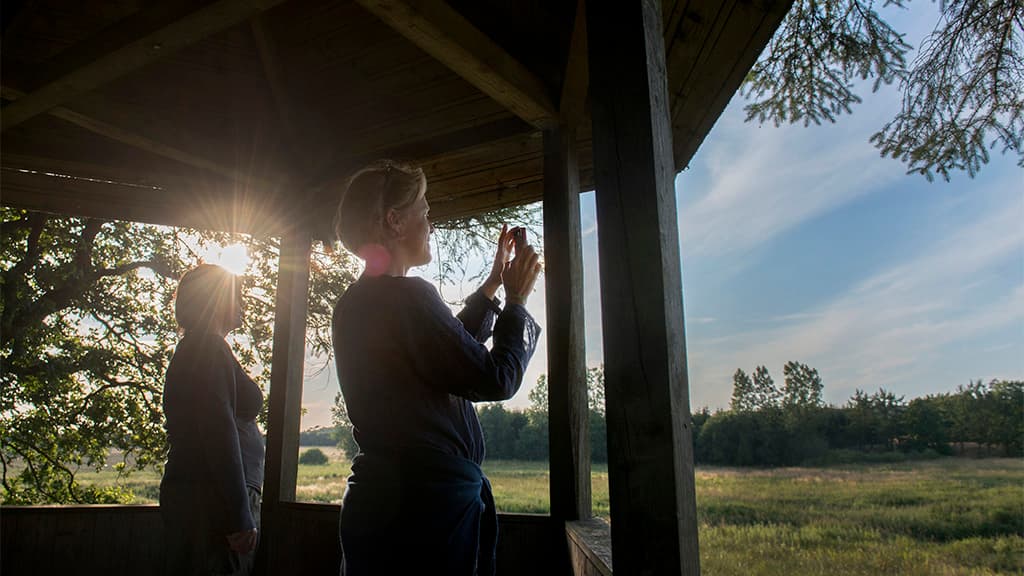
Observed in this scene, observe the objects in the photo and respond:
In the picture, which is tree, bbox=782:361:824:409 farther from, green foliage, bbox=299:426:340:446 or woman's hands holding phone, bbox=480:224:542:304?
woman's hands holding phone, bbox=480:224:542:304

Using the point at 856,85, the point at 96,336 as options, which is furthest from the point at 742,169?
the point at 96,336

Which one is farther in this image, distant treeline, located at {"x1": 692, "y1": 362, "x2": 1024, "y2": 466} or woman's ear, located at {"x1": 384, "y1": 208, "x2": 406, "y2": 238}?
distant treeline, located at {"x1": 692, "y1": 362, "x2": 1024, "y2": 466}

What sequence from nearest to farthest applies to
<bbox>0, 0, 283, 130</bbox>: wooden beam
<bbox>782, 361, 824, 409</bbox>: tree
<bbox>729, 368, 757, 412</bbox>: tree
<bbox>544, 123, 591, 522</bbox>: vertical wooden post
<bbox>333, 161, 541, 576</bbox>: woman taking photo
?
<bbox>333, 161, 541, 576</bbox>: woman taking photo < <bbox>0, 0, 283, 130</bbox>: wooden beam < <bbox>544, 123, 591, 522</bbox>: vertical wooden post < <bbox>729, 368, 757, 412</bbox>: tree < <bbox>782, 361, 824, 409</bbox>: tree

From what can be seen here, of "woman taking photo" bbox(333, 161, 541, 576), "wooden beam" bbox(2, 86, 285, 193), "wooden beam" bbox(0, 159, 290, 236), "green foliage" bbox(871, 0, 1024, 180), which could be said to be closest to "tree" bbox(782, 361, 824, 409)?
"green foliage" bbox(871, 0, 1024, 180)

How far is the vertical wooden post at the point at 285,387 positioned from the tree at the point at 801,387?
11.2m

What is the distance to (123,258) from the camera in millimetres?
8023

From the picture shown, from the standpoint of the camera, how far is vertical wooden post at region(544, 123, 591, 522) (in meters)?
1.90

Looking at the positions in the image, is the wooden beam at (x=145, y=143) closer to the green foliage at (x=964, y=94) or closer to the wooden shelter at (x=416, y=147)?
the wooden shelter at (x=416, y=147)

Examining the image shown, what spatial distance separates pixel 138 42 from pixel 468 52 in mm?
978

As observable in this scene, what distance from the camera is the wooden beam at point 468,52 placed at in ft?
4.92

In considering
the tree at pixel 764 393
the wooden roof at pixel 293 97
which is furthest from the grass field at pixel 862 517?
the wooden roof at pixel 293 97

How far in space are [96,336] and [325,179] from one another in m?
7.12

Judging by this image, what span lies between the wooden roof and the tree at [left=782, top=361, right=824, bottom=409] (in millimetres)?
11344

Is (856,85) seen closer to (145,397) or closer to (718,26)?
(718,26)
